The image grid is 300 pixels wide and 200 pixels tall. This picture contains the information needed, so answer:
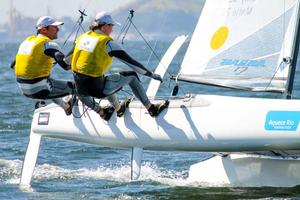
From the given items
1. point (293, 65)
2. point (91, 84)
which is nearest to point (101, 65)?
point (91, 84)

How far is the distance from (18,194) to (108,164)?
75.0 inches

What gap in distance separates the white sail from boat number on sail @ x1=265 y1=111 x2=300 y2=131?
3.25ft

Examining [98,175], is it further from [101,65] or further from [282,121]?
[282,121]

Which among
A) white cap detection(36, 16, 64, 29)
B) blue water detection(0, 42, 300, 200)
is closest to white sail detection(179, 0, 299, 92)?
blue water detection(0, 42, 300, 200)

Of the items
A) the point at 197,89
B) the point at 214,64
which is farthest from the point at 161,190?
the point at 197,89

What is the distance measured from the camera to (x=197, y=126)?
817 centimetres

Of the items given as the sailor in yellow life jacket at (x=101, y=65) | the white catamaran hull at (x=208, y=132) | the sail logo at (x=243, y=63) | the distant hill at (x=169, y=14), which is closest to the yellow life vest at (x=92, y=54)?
the sailor in yellow life jacket at (x=101, y=65)

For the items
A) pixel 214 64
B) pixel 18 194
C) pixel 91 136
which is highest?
pixel 214 64

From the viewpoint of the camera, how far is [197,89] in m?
19.2

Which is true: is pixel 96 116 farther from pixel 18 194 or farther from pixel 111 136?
pixel 18 194

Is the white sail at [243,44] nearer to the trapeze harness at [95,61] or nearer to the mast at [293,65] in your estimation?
the mast at [293,65]

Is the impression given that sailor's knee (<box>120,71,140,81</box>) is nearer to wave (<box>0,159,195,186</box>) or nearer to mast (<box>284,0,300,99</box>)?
wave (<box>0,159,195,186</box>)

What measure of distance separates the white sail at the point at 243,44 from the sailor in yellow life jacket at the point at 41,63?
4.90ft

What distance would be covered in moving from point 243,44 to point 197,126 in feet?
4.56
